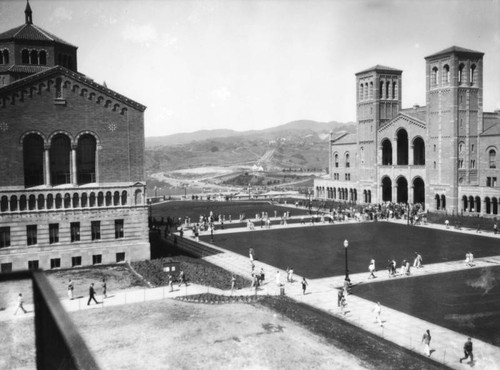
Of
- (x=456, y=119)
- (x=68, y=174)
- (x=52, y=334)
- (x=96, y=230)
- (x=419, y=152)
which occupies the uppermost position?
(x=456, y=119)

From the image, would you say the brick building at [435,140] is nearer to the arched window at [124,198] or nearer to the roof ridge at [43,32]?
the arched window at [124,198]

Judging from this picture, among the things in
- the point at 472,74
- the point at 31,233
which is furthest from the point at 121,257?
the point at 472,74

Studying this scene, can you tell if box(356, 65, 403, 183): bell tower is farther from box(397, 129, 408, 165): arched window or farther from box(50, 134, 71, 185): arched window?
box(50, 134, 71, 185): arched window

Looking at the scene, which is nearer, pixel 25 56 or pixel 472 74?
pixel 25 56

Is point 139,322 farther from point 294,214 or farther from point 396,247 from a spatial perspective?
point 294,214

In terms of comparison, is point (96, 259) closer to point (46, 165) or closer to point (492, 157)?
point (46, 165)
